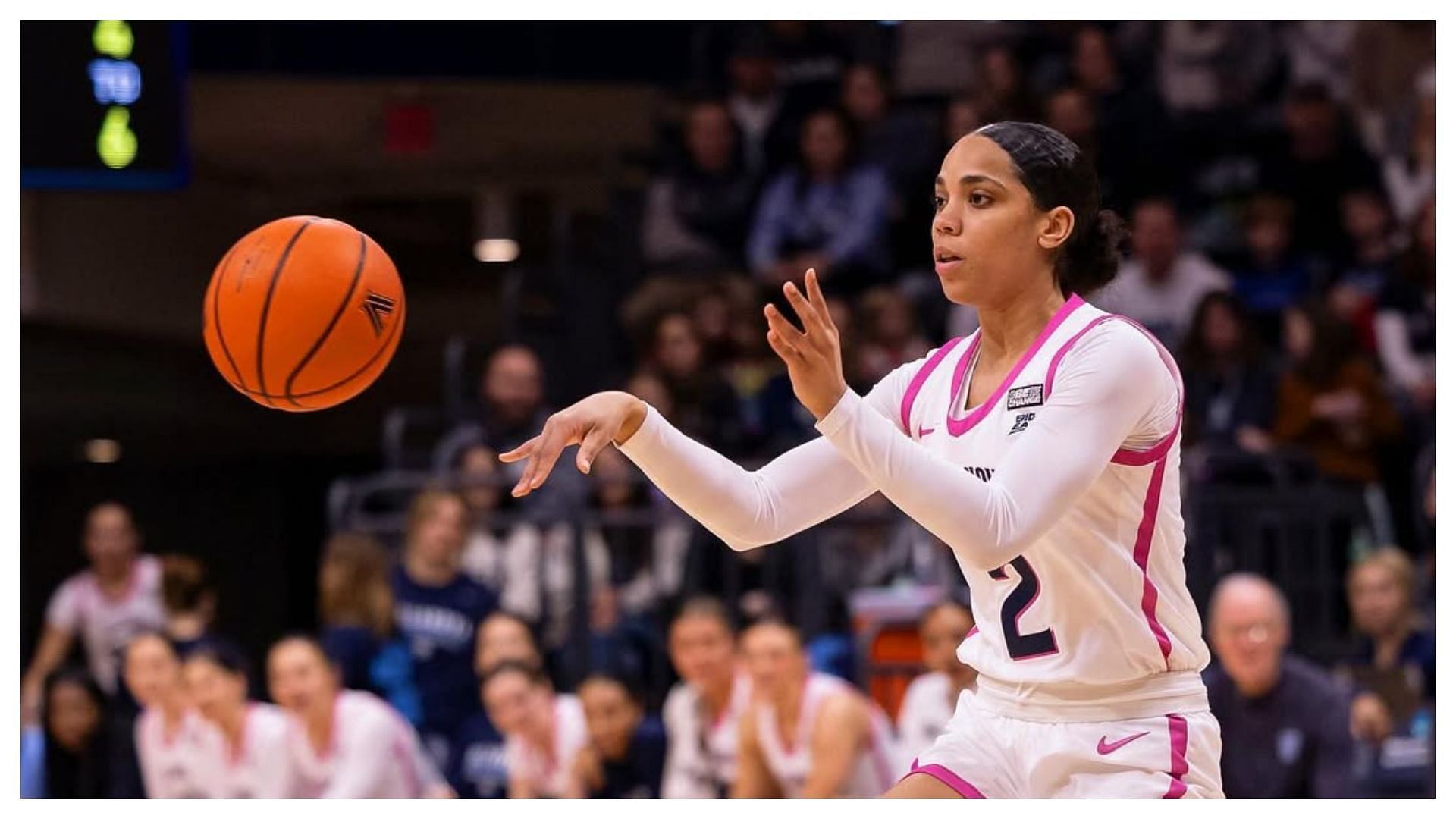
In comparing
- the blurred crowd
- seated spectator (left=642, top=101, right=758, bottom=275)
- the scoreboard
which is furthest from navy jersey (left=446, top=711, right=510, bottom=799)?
seated spectator (left=642, top=101, right=758, bottom=275)

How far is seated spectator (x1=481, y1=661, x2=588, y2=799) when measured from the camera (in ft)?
24.5

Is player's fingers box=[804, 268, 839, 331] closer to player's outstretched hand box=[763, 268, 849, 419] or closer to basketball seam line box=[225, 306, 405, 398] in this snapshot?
player's outstretched hand box=[763, 268, 849, 419]

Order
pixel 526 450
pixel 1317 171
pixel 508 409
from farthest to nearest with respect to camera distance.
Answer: pixel 1317 171 < pixel 508 409 < pixel 526 450

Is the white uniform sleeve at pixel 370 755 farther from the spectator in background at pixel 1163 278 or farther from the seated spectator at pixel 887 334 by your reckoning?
the spectator in background at pixel 1163 278

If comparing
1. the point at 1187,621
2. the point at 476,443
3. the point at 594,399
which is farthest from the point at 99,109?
the point at 1187,621

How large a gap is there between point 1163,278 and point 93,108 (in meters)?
4.96

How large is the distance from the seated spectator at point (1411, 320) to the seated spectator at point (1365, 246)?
8cm

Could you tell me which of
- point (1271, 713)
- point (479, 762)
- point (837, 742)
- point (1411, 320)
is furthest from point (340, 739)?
point (1411, 320)

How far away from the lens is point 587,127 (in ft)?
42.8

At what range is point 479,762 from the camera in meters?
7.66

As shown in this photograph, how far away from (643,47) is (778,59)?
6.06 ft

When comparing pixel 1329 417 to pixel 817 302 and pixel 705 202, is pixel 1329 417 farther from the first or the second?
pixel 817 302

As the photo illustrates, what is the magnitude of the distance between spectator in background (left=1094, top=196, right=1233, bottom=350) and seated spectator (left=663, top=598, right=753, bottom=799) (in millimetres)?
2997
